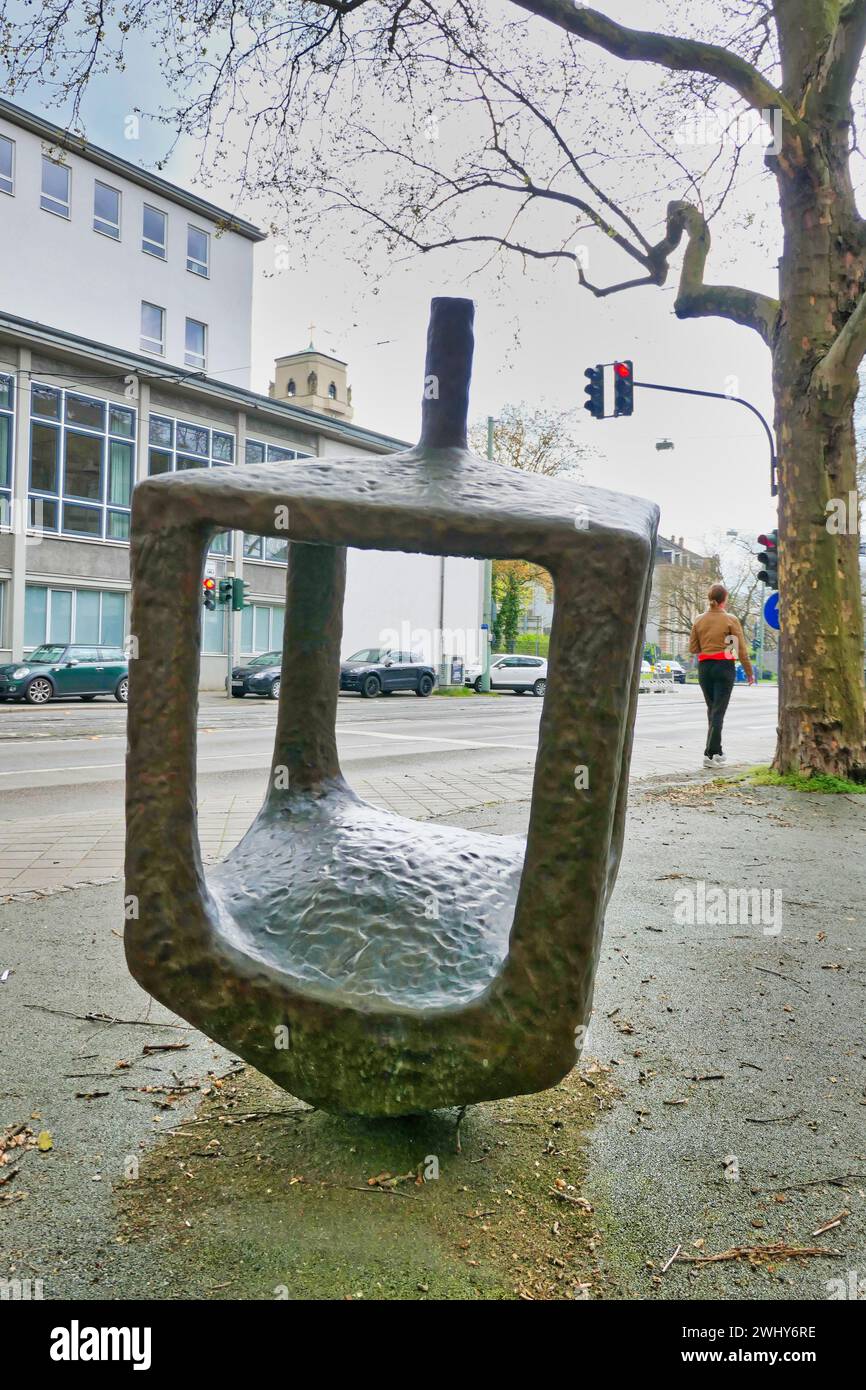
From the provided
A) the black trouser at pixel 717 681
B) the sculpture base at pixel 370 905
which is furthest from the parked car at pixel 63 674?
the sculpture base at pixel 370 905

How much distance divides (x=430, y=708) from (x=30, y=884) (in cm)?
1660

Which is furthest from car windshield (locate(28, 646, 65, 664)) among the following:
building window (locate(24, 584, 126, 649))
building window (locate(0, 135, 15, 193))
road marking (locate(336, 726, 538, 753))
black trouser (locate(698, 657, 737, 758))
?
black trouser (locate(698, 657, 737, 758))

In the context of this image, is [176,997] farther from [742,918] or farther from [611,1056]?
[742,918]

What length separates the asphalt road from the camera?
821 cm

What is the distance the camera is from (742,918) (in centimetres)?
428

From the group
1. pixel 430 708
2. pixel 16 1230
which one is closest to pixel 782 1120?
pixel 16 1230

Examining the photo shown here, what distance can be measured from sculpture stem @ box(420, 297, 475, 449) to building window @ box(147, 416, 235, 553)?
75.2 ft

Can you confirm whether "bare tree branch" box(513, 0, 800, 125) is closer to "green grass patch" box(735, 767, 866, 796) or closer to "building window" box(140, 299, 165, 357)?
"green grass patch" box(735, 767, 866, 796)

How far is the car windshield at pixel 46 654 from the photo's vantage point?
2012cm

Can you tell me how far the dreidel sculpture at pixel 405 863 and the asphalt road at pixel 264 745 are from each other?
17.3 feet

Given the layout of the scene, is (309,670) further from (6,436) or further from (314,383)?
(314,383)

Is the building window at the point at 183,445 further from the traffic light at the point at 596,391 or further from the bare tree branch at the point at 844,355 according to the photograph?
the bare tree branch at the point at 844,355

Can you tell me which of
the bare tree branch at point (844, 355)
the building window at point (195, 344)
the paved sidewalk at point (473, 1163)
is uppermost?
the building window at point (195, 344)

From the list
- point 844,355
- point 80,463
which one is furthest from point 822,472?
→ point 80,463
